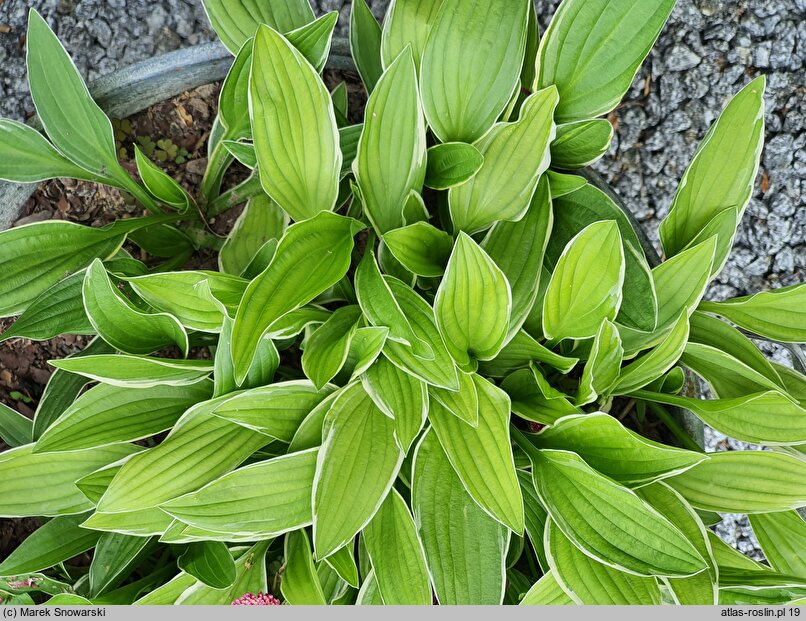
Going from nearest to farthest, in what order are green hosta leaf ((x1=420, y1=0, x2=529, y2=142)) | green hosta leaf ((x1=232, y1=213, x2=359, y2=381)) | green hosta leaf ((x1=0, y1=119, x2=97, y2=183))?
green hosta leaf ((x1=232, y1=213, x2=359, y2=381)) → green hosta leaf ((x1=420, y1=0, x2=529, y2=142)) → green hosta leaf ((x1=0, y1=119, x2=97, y2=183))

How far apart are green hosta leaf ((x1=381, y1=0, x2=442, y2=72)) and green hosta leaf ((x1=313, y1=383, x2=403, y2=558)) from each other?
373 mm

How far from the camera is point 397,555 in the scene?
2.10 feet

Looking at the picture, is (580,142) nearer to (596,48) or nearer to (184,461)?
(596,48)

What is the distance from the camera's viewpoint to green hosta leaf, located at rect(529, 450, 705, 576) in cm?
55

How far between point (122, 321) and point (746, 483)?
67 centimetres

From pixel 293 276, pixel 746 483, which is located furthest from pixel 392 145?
pixel 746 483

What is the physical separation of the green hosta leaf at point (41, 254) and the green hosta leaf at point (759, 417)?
0.70 meters

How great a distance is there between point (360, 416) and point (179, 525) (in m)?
0.21

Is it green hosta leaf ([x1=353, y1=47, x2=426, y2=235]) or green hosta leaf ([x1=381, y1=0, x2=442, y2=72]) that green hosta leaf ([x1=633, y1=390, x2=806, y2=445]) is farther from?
green hosta leaf ([x1=381, y1=0, x2=442, y2=72])

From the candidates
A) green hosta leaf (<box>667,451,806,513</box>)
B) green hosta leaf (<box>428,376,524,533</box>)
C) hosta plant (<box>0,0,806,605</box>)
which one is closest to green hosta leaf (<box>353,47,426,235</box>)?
hosta plant (<box>0,0,806,605</box>)

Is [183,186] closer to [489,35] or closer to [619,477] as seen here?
[489,35]

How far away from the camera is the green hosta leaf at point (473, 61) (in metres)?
0.63

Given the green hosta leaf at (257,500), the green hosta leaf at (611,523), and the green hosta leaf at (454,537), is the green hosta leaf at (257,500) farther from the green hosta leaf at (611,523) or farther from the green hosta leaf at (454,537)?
the green hosta leaf at (611,523)

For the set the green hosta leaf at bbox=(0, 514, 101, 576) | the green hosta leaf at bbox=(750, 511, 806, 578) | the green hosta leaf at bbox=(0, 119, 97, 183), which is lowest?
the green hosta leaf at bbox=(750, 511, 806, 578)
